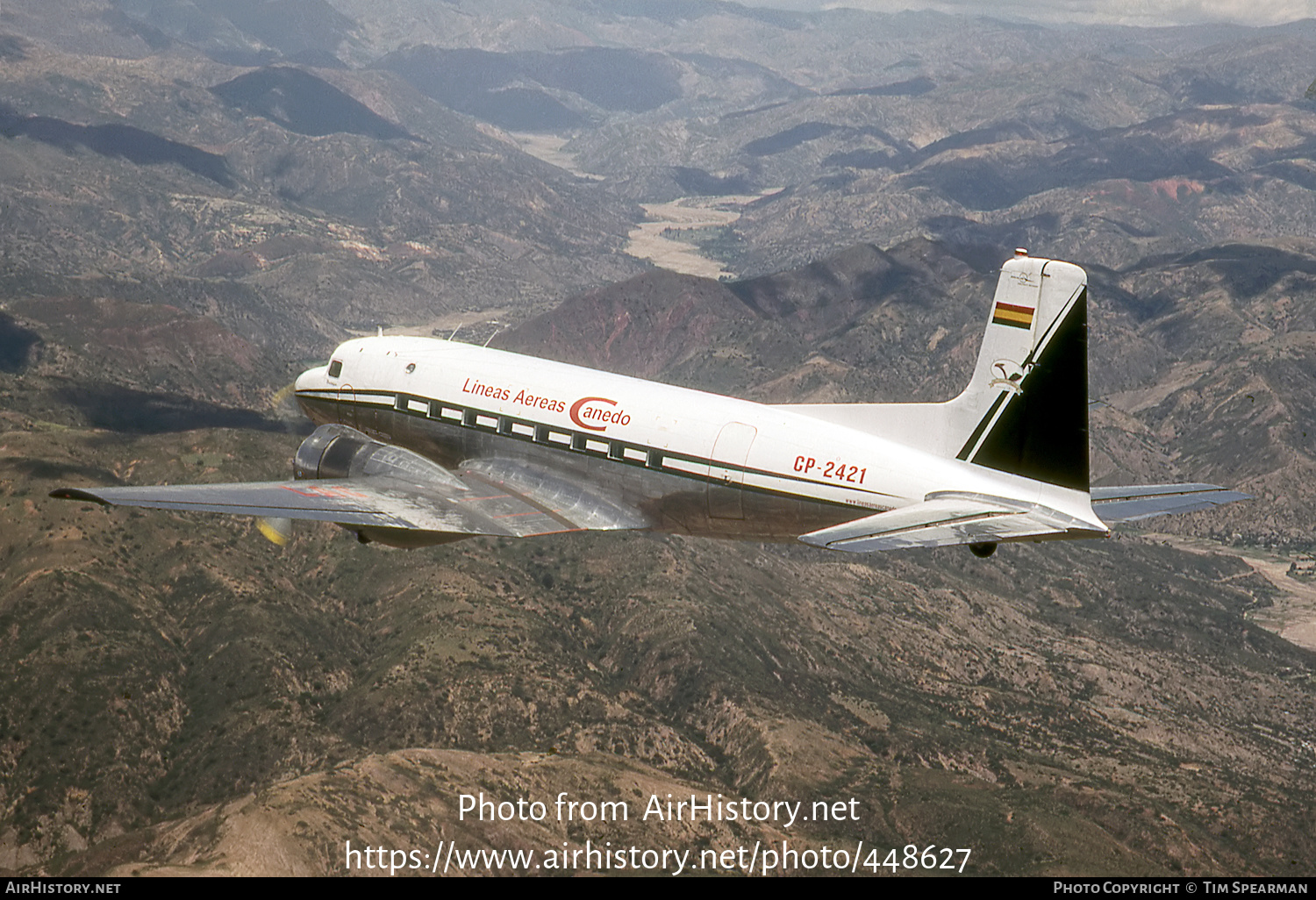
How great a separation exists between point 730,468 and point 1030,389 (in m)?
12.0

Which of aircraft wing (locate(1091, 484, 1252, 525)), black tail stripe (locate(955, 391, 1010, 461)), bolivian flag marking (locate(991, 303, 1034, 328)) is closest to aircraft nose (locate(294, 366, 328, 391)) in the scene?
black tail stripe (locate(955, 391, 1010, 461))

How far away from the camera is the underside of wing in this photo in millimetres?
39438

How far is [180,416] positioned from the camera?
7210 inches

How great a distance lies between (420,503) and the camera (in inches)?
1777

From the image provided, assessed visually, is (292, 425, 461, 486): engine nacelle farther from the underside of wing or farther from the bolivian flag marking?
the bolivian flag marking

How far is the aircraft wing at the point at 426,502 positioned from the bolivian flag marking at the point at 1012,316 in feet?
54.9

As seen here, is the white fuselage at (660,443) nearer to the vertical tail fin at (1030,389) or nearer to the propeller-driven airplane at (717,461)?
the propeller-driven airplane at (717,461)

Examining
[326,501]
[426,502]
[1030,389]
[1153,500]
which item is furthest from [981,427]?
[326,501]

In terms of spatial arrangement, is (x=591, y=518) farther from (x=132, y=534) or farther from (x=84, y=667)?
(x=132, y=534)

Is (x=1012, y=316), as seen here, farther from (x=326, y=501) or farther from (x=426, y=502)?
(x=326, y=501)

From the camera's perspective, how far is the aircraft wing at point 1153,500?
4183 cm

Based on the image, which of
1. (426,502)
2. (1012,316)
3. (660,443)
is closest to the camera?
(1012,316)

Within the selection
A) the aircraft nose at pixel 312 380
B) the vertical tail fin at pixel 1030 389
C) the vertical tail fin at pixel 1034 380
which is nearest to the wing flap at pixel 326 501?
the aircraft nose at pixel 312 380

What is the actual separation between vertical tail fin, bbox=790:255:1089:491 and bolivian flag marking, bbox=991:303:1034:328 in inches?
1.3
